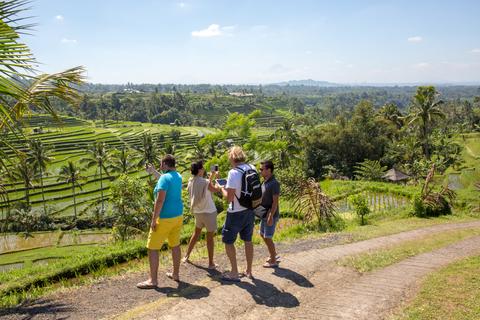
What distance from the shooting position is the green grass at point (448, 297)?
450 centimetres

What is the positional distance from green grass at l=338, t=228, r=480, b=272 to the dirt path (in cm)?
21

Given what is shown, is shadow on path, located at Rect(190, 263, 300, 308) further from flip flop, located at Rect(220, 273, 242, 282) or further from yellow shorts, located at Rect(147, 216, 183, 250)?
yellow shorts, located at Rect(147, 216, 183, 250)

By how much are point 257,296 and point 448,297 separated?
7.72 ft

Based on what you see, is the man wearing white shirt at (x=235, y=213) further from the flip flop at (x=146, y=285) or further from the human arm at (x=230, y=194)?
the flip flop at (x=146, y=285)

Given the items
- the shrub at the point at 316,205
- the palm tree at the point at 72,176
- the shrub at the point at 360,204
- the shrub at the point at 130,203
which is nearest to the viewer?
the shrub at the point at 316,205

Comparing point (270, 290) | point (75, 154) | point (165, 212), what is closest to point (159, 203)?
point (165, 212)

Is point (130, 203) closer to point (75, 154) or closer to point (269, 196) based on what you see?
point (269, 196)

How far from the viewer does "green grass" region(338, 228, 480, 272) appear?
6.46 m

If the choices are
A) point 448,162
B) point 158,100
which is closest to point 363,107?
point 448,162

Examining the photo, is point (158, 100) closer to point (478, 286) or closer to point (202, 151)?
point (202, 151)

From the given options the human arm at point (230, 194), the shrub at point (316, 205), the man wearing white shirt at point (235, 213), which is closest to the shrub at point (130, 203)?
the shrub at point (316, 205)

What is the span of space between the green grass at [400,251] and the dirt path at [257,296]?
209mm

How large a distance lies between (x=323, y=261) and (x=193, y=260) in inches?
83.0

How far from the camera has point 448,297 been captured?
500 centimetres
